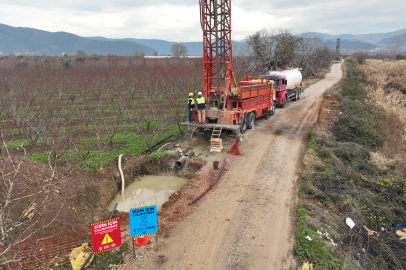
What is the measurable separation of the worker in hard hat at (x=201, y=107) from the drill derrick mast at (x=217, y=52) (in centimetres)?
110

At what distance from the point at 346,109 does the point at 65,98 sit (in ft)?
90.8

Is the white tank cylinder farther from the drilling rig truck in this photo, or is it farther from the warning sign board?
the warning sign board

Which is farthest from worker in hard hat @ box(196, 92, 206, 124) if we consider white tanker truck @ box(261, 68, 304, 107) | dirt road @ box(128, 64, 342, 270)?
white tanker truck @ box(261, 68, 304, 107)

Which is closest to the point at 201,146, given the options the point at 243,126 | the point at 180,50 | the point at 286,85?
the point at 243,126

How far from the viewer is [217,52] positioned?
15.1 metres

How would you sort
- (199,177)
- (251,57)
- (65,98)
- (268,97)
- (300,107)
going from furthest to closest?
(251,57)
(65,98)
(300,107)
(268,97)
(199,177)

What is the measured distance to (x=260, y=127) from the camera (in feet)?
60.5

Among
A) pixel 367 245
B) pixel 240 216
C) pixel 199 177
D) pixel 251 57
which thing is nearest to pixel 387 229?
pixel 367 245

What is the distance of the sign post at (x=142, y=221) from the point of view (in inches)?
246

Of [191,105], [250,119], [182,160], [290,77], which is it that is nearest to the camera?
[182,160]

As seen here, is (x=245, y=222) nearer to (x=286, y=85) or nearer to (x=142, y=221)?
(x=142, y=221)

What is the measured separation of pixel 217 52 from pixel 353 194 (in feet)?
33.9

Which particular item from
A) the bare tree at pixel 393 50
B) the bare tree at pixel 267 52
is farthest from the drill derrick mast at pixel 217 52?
the bare tree at pixel 393 50

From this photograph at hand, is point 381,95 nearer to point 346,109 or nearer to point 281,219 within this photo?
point 346,109
